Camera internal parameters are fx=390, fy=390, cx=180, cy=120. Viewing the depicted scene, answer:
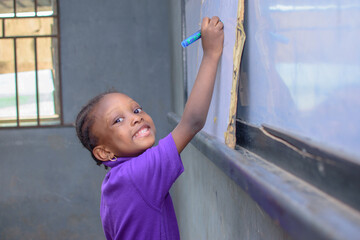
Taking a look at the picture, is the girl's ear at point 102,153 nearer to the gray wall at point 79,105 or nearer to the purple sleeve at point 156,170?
the purple sleeve at point 156,170

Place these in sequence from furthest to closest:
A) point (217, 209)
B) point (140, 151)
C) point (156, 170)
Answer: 1. point (217, 209)
2. point (140, 151)
3. point (156, 170)

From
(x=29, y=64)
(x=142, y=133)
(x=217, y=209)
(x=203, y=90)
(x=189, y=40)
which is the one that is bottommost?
(x=217, y=209)

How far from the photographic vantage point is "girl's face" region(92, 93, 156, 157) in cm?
113

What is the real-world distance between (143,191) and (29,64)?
2.91m

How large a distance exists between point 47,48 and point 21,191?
1.34 metres

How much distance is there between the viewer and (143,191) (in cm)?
→ 104

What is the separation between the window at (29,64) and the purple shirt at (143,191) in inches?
104

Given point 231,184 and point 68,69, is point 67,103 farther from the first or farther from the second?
point 231,184

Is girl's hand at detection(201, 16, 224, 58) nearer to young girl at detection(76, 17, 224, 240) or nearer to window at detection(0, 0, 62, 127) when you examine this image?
young girl at detection(76, 17, 224, 240)

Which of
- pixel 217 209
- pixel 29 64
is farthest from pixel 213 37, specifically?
pixel 29 64

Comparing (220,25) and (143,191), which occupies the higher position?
(220,25)

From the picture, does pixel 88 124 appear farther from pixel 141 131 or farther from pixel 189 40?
pixel 189 40

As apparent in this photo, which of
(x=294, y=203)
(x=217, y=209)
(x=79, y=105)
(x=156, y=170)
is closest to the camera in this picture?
(x=294, y=203)

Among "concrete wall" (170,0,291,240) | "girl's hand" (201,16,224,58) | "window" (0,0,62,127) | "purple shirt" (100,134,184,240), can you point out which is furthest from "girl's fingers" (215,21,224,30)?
"window" (0,0,62,127)
